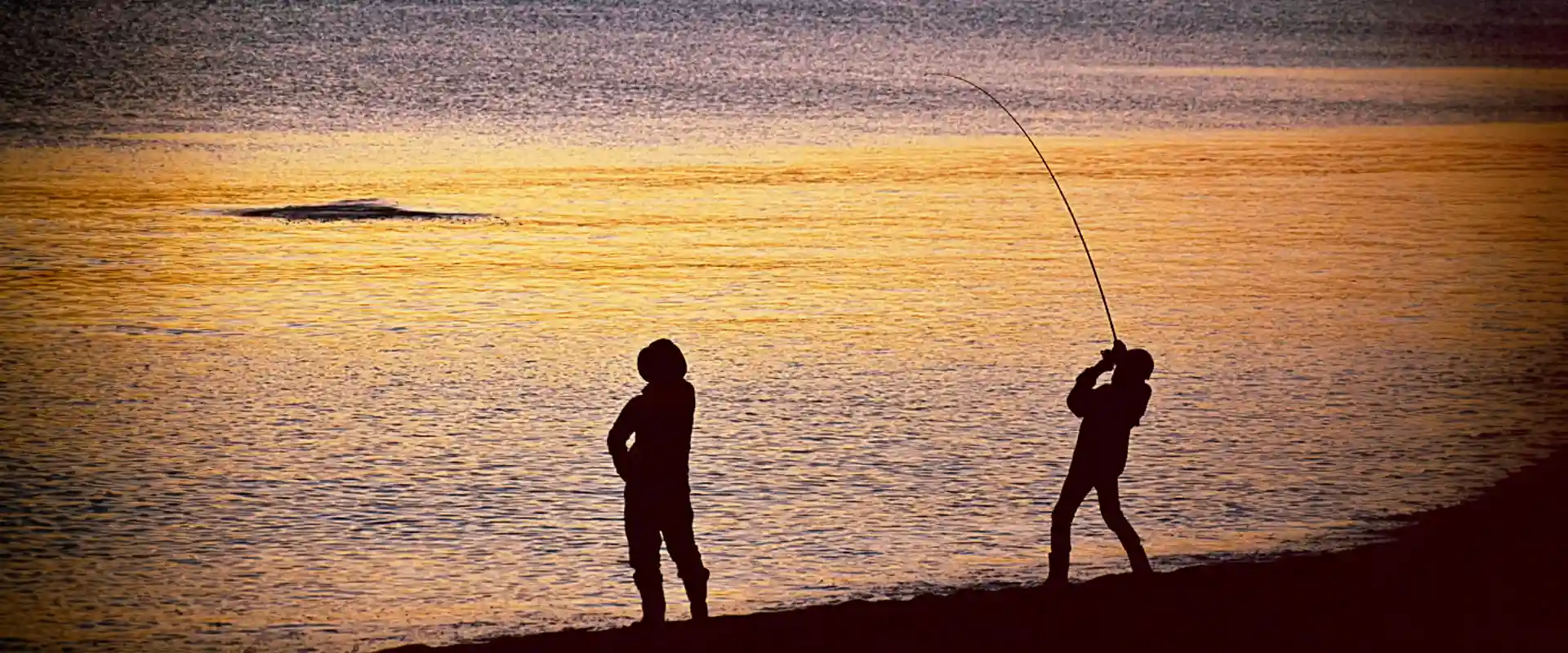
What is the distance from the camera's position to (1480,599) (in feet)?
24.2

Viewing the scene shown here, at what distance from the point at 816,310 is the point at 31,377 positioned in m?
5.60

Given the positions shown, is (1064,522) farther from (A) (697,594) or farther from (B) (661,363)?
(B) (661,363)

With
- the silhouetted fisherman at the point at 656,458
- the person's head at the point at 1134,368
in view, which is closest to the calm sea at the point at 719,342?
the silhouetted fisherman at the point at 656,458

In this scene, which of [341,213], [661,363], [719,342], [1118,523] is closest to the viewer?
[661,363]

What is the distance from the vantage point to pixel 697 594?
7.27 meters

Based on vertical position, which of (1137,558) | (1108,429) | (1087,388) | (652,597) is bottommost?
(652,597)

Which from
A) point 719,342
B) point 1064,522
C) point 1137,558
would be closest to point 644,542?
point 1064,522

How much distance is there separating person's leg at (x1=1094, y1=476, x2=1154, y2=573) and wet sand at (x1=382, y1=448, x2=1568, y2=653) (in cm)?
9

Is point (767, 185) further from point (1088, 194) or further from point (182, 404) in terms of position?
point (182, 404)

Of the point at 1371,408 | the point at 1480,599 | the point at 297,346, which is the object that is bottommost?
the point at 1480,599

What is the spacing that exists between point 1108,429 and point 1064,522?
471 millimetres

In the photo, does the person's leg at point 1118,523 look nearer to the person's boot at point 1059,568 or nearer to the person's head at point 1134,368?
the person's boot at point 1059,568

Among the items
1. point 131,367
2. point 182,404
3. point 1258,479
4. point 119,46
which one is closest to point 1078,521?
point 1258,479

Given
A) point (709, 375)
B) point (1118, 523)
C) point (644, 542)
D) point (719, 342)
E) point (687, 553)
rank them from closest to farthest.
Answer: point (644, 542) → point (687, 553) → point (1118, 523) → point (709, 375) → point (719, 342)
